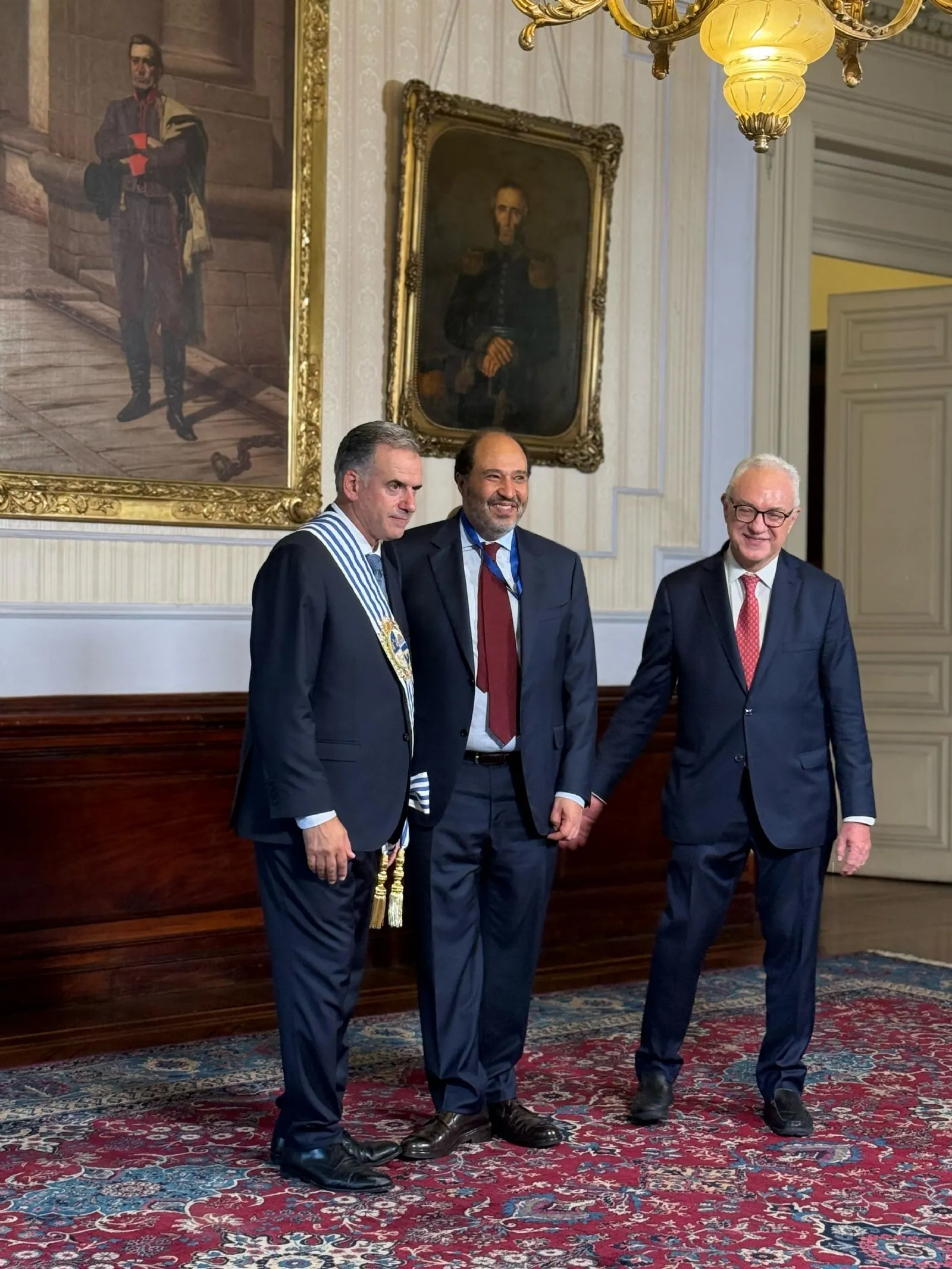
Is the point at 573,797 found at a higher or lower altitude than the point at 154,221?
lower

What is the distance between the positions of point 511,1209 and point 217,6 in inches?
169

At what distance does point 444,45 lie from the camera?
643cm

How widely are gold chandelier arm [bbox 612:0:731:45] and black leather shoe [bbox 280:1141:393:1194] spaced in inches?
114

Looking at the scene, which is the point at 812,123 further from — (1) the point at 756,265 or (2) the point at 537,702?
(2) the point at 537,702

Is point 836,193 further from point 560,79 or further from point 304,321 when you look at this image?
point 304,321

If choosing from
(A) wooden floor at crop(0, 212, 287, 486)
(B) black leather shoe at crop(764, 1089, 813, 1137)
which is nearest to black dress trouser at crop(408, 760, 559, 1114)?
(B) black leather shoe at crop(764, 1089, 813, 1137)

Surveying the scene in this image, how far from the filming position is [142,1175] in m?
3.71

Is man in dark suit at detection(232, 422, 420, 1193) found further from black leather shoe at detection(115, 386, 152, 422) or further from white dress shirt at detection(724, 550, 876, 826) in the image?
black leather shoe at detection(115, 386, 152, 422)

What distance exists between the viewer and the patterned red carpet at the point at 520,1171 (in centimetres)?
328

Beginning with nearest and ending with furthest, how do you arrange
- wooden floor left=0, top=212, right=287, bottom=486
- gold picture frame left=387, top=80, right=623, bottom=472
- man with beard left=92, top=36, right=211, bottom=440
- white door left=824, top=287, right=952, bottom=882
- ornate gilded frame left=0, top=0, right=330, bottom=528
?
wooden floor left=0, top=212, right=287, bottom=486 < man with beard left=92, top=36, right=211, bottom=440 < ornate gilded frame left=0, top=0, right=330, bottom=528 < gold picture frame left=387, top=80, right=623, bottom=472 < white door left=824, top=287, right=952, bottom=882

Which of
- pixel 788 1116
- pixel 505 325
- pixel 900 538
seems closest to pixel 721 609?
pixel 788 1116

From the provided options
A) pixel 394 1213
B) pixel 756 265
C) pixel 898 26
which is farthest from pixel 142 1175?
pixel 756 265

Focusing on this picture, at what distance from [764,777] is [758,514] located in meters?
0.67

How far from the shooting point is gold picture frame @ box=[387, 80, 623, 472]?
6.32 meters
